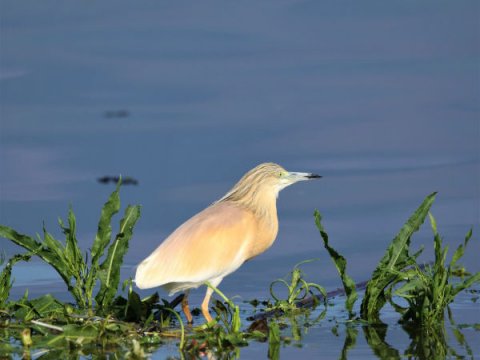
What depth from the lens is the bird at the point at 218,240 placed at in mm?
10781

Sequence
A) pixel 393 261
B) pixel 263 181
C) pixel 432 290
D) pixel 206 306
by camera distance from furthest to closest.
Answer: pixel 263 181 → pixel 206 306 → pixel 393 261 → pixel 432 290

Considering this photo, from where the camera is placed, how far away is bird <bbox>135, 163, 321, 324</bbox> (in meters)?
10.8

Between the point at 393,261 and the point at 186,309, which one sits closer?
the point at 393,261

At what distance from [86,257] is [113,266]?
21 centimetres

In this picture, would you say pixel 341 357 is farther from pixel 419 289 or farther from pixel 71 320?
pixel 71 320

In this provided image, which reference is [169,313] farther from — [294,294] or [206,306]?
[294,294]

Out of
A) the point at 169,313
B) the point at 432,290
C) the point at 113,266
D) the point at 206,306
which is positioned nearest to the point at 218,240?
the point at 206,306

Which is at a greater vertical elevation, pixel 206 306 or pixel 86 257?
pixel 86 257

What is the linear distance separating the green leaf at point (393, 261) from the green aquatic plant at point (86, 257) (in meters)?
1.89

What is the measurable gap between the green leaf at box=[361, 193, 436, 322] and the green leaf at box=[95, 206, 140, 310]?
73.2 inches

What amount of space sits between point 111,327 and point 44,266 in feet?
9.96

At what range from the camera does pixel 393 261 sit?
1070 centimetres

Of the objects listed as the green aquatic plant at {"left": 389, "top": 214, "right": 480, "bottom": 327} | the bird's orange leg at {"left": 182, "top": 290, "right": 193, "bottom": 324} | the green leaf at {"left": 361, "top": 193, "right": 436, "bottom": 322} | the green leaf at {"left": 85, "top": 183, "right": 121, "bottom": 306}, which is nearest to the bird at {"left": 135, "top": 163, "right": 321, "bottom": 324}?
the bird's orange leg at {"left": 182, "top": 290, "right": 193, "bottom": 324}

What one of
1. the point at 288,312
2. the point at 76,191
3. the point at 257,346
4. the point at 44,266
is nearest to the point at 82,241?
the point at 44,266
